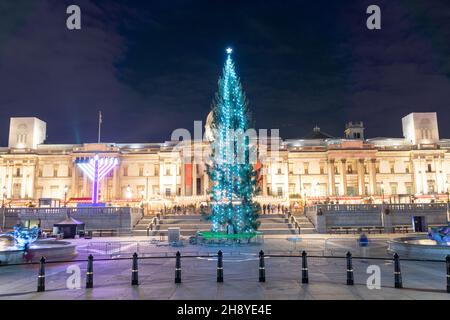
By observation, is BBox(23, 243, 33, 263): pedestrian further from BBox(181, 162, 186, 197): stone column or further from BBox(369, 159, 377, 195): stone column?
BBox(369, 159, 377, 195): stone column

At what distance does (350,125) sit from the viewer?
354 feet

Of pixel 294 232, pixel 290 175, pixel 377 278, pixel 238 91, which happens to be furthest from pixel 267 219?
pixel 290 175

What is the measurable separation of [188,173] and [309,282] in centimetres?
6959

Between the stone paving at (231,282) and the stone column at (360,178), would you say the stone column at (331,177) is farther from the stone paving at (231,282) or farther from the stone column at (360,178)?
the stone paving at (231,282)

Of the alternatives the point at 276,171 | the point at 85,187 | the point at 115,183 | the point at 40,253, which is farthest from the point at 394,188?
the point at 40,253

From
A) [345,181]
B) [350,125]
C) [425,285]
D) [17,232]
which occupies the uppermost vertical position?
[350,125]

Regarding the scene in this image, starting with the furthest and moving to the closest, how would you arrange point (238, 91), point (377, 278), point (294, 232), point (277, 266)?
point (294, 232)
point (238, 91)
point (277, 266)
point (377, 278)

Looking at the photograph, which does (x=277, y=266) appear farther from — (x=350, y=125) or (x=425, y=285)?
(x=350, y=125)

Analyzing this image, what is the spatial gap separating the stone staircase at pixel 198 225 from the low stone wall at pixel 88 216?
164 centimetres

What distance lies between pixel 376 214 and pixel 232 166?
75.6ft

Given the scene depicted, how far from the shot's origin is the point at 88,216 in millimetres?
44656

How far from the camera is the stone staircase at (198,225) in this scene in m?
41.4

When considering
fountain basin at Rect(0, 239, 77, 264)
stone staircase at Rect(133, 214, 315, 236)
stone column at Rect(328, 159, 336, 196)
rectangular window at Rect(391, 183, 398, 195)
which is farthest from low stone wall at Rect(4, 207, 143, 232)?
rectangular window at Rect(391, 183, 398, 195)

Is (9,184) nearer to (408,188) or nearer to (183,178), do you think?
(183,178)
